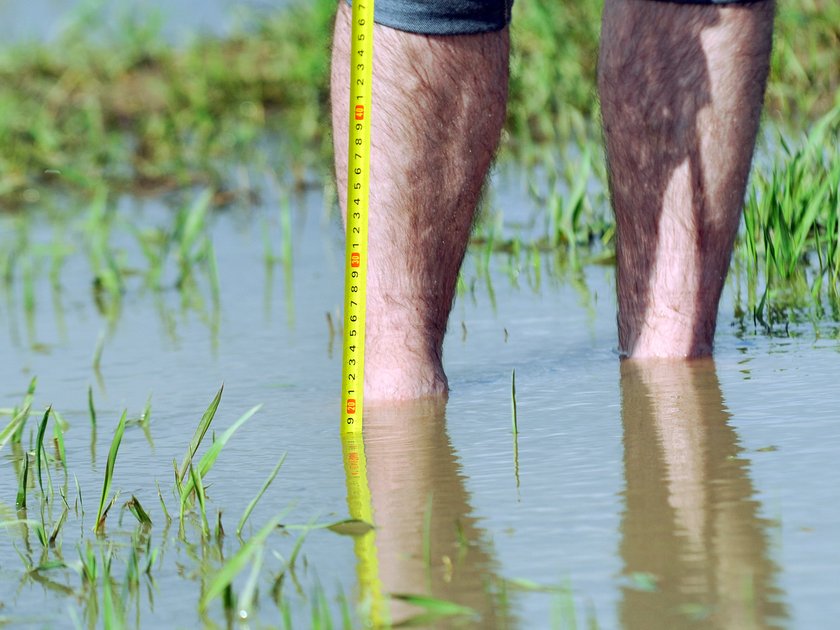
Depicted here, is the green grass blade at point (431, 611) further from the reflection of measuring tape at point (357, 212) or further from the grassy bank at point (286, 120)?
the grassy bank at point (286, 120)

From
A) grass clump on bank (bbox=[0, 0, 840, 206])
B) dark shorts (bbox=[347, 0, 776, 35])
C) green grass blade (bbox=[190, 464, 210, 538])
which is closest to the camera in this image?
green grass blade (bbox=[190, 464, 210, 538])

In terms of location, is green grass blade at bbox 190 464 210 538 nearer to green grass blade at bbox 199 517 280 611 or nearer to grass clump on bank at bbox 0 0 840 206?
green grass blade at bbox 199 517 280 611

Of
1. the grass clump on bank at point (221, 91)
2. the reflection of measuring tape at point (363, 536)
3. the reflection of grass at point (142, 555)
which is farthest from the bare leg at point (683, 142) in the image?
the grass clump on bank at point (221, 91)

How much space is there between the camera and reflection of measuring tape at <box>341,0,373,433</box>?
196 centimetres

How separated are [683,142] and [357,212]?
595 millimetres

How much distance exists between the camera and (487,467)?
5.57 ft

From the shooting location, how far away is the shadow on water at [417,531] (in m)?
1.27

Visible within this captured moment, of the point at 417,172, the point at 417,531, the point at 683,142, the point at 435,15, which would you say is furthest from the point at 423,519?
the point at 683,142

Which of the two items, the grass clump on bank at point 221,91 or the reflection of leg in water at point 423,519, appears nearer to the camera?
the reflection of leg in water at point 423,519

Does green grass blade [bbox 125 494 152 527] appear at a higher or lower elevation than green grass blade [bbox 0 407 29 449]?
lower

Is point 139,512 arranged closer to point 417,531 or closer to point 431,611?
point 417,531

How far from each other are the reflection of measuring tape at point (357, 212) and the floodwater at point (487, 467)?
61 millimetres

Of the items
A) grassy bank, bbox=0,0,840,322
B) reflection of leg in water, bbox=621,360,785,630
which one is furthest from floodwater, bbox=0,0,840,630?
grassy bank, bbox=0,0,840,322

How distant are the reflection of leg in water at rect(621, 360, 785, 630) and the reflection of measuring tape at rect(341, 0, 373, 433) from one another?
1.25ft
